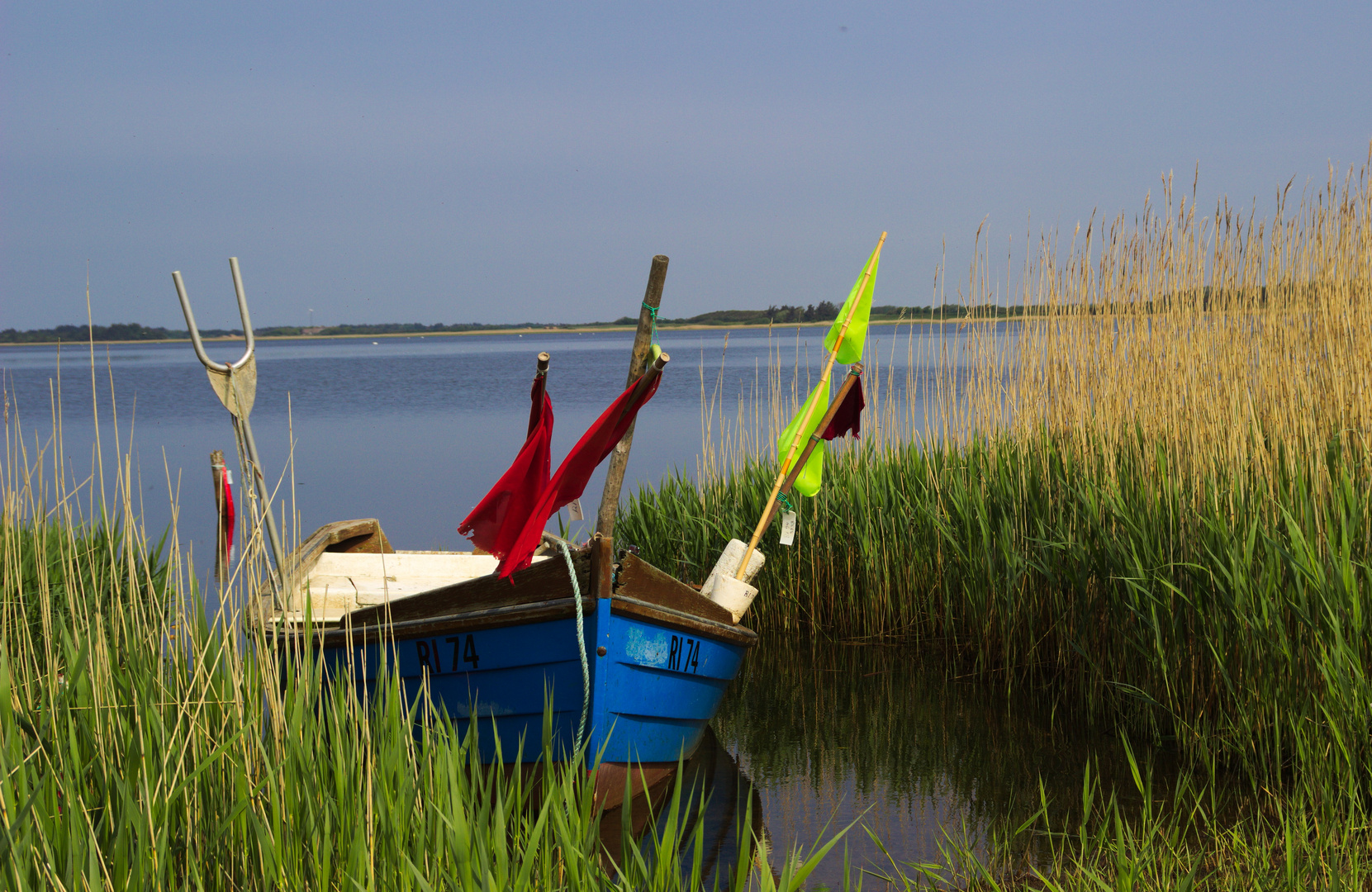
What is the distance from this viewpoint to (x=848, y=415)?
4.91 metres

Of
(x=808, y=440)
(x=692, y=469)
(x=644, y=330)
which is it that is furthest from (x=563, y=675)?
(x=692, y=469)

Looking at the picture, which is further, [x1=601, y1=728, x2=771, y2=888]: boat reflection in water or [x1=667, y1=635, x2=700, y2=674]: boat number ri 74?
[x1=667, y1=635, x2=700, y2=674]: boat number ri 74

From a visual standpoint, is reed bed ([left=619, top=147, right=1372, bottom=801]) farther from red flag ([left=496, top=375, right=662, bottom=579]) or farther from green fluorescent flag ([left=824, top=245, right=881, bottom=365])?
red flag ([left=496, top=375, right=662, bottom=579])

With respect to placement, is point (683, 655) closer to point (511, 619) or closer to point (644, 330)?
point (511, 619)

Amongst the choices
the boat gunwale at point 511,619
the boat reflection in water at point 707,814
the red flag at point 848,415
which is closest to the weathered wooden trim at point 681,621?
the boat gunwale at point 511,619

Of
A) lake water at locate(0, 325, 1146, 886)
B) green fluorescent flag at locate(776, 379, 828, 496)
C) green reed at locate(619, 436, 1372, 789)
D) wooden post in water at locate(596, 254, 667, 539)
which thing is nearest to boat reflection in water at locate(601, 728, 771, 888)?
lake water at locate(0, 325, 1146, 886)

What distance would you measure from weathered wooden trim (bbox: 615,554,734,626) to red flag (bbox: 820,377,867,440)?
1.09m

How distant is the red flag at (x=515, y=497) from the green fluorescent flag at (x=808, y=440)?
1.49 m

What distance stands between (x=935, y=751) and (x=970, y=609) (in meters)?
1.19

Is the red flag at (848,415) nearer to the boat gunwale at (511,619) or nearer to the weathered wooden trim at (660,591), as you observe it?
the weathered wooden trim at (660,591)

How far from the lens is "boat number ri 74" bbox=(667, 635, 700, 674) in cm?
416

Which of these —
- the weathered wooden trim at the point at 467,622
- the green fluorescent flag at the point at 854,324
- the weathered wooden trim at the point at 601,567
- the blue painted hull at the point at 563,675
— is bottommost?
the blue painted hull at the point at 563,675

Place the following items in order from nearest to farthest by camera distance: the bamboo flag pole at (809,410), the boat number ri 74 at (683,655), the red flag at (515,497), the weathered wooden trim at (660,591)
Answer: the red flag at (515,497)
the weathered wooden trim at (660,591)
the boat number ri 74 at (683,655)
the bamboo flag pole at (809,410)

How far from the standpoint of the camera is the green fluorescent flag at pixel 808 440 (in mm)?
4859
